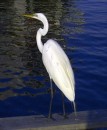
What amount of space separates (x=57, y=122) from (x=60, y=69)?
112 centimetres

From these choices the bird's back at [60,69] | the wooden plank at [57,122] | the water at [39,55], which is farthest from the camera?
the water at [39,55]

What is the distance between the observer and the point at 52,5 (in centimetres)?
3039

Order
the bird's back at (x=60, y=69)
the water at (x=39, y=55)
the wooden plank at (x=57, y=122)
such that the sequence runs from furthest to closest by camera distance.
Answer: the water at (x=39, y=55) < the bird's back at (x=60, y=69) < the wooden plank at (x=57, y=122)

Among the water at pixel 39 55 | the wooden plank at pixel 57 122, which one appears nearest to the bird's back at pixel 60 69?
the wooden plank at pixel 57 122

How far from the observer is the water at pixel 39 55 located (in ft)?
39.6

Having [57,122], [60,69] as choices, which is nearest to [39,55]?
[60,69]

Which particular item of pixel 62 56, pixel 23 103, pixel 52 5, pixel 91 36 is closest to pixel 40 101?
pixel 23 103

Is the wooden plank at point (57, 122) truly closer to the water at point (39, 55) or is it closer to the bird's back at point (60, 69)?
the bird's back at point (60, 69)

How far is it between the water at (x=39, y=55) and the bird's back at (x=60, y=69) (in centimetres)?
367

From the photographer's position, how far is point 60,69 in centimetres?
754

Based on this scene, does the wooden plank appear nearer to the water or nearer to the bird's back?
the bird's back

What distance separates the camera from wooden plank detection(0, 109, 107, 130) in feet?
21.0

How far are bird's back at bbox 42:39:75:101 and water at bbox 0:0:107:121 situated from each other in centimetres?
367

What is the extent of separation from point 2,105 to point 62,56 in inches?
177
